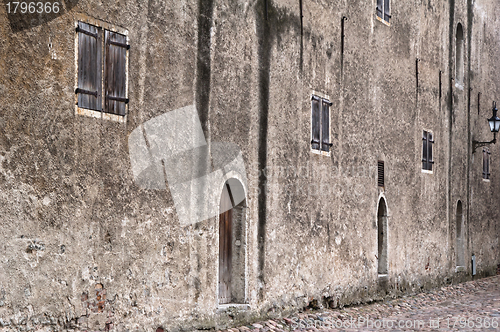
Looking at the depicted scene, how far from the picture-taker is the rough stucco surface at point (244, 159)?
19.7 feet

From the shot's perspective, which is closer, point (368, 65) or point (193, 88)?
point (193, 88)

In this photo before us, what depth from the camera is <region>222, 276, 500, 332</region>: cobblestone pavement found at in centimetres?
939

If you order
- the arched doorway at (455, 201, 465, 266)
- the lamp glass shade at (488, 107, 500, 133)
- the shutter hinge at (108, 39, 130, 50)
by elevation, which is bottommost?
the arched doorway at (455, 201, 465, 266)

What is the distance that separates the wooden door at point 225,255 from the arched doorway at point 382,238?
4788mm

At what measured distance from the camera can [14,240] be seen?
18.9ft

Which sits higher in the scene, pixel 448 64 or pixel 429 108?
pixel 448 64

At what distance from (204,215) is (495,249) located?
1405 centimetres

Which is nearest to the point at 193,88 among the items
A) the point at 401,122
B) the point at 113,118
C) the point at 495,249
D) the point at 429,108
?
the point at 113,118

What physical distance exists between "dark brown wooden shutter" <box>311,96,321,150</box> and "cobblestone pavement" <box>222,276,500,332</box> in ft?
8.99

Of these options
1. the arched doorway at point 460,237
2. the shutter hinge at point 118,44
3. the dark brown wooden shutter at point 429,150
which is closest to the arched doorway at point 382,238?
the dark brown wooden shutter at point 429,150

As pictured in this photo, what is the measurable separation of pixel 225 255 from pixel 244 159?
4.48ft

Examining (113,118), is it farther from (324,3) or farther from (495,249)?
(495,249)

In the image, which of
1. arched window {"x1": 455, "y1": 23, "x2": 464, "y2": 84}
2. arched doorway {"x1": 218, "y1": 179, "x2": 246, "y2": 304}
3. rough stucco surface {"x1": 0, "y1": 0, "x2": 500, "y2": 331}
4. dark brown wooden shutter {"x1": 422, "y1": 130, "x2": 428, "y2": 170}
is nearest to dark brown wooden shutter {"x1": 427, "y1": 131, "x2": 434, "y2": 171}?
dark brown wooden shutter {"x1": 422, "y1": 130, "x2": 428, "y2": 170}

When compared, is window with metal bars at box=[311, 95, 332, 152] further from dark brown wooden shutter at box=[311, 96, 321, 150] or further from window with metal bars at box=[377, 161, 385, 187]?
window with metal bars at box=[377, 161, 385, 187]
